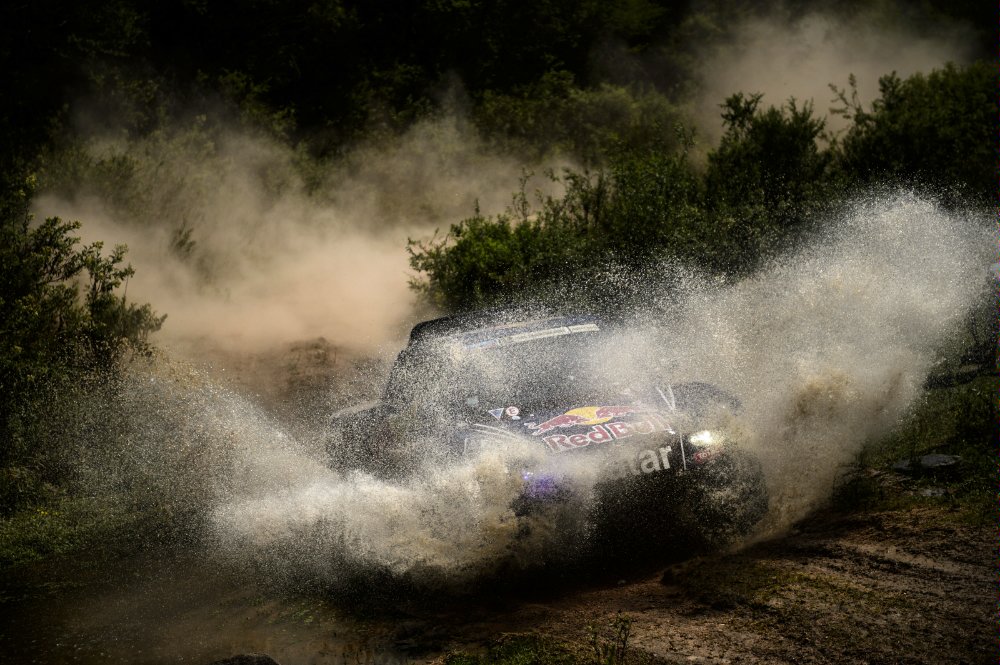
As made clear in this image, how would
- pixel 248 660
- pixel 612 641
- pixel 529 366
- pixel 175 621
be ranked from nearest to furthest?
pixel 612 641
pixel 248 660
pixel 175 621
pixel 529 366

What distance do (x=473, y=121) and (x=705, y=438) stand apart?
24199mm

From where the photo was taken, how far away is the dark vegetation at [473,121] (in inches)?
436

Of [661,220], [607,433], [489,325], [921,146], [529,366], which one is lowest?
[607,433]

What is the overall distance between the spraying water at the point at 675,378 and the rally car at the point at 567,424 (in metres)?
0.13

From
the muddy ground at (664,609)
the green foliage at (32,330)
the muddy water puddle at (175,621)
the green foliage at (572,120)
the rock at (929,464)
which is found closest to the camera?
the muddy ground at (664,609)

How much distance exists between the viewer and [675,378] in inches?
402

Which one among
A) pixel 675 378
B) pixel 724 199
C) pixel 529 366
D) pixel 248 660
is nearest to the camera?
pixel 248 660

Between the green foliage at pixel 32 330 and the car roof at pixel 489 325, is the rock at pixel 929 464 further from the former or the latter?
the green foliage at pixel 32 330

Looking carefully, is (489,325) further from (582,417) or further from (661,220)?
(661,220)

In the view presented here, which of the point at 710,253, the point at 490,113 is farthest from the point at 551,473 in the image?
the point at 490,113

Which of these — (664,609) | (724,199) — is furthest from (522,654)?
(724,199)

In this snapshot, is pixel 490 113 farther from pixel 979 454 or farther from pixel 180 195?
pixel 979 454

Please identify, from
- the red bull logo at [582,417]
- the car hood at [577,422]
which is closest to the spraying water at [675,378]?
the car hood at [577,422]

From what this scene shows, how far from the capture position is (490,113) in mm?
29172
